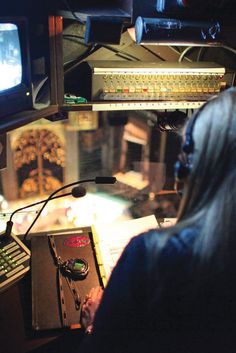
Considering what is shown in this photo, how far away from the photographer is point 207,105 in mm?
700

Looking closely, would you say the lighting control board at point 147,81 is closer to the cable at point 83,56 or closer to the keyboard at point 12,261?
the cable at point 83,56

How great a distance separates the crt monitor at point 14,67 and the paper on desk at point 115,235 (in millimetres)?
587

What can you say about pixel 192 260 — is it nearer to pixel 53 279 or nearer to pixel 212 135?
pixel 212 135

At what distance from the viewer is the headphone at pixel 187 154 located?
72cm

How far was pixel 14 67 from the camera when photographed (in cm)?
117

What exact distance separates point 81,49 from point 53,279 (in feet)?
3.35

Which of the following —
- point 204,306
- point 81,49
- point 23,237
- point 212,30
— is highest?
point 212,30

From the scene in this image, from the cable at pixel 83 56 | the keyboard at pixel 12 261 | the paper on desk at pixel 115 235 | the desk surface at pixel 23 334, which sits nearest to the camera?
the desk surface at pixel 23 334

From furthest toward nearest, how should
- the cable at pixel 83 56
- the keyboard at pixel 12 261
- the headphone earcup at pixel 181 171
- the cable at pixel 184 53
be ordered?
the cable at pixel 184 53 < the cable at pixel 83 56 < the keyboard at pixel 12 261 < the headphone earcup at pixel 181 171

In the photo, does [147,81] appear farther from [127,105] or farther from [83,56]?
[83,56]

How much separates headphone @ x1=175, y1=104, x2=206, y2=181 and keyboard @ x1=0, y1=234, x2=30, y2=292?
70cm

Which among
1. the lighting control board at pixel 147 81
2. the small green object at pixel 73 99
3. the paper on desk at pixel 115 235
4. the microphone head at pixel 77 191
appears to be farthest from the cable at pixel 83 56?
the paper on desk at pixel 115 235

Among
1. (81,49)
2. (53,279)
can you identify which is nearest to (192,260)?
(53,279)

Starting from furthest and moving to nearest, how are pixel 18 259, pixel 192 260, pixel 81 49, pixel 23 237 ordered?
pixel 81 49
pixel 23 237
pixel 18 259
pixel 192 260
